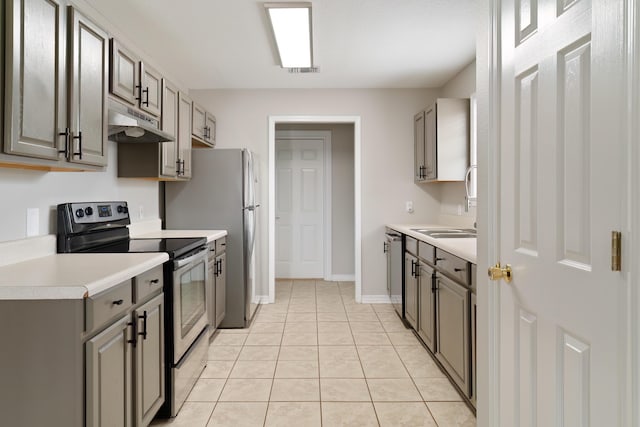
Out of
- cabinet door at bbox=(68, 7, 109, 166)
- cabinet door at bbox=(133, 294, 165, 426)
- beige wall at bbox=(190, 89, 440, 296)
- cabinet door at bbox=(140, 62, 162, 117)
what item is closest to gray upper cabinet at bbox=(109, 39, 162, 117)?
cabinet door at bbox=(140, 62, 162, 117)

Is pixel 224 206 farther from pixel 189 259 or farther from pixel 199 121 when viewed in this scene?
pixel 189 259

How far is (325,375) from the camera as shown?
264cm

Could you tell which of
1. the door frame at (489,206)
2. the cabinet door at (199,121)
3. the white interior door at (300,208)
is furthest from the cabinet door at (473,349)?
the white interior door at (300,208)

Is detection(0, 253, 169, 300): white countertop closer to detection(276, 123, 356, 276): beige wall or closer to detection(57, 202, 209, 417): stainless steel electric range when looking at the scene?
detection(57, 202, 209, 417): stainless steel electric range

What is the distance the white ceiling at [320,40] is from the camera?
2.63 meters

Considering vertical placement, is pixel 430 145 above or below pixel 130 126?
above

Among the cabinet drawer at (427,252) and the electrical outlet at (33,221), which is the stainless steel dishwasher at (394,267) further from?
the electrical outlet at (33,221)

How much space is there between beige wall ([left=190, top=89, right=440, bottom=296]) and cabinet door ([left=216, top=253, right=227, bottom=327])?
0.88 m

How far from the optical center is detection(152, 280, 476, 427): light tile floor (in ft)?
6.98

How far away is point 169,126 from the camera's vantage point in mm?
3102

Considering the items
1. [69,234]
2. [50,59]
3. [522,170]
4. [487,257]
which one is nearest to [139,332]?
[69,234]

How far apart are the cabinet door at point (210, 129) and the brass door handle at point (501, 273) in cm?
335

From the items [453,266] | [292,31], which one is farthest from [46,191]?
[453,266]

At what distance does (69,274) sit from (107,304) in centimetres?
20
